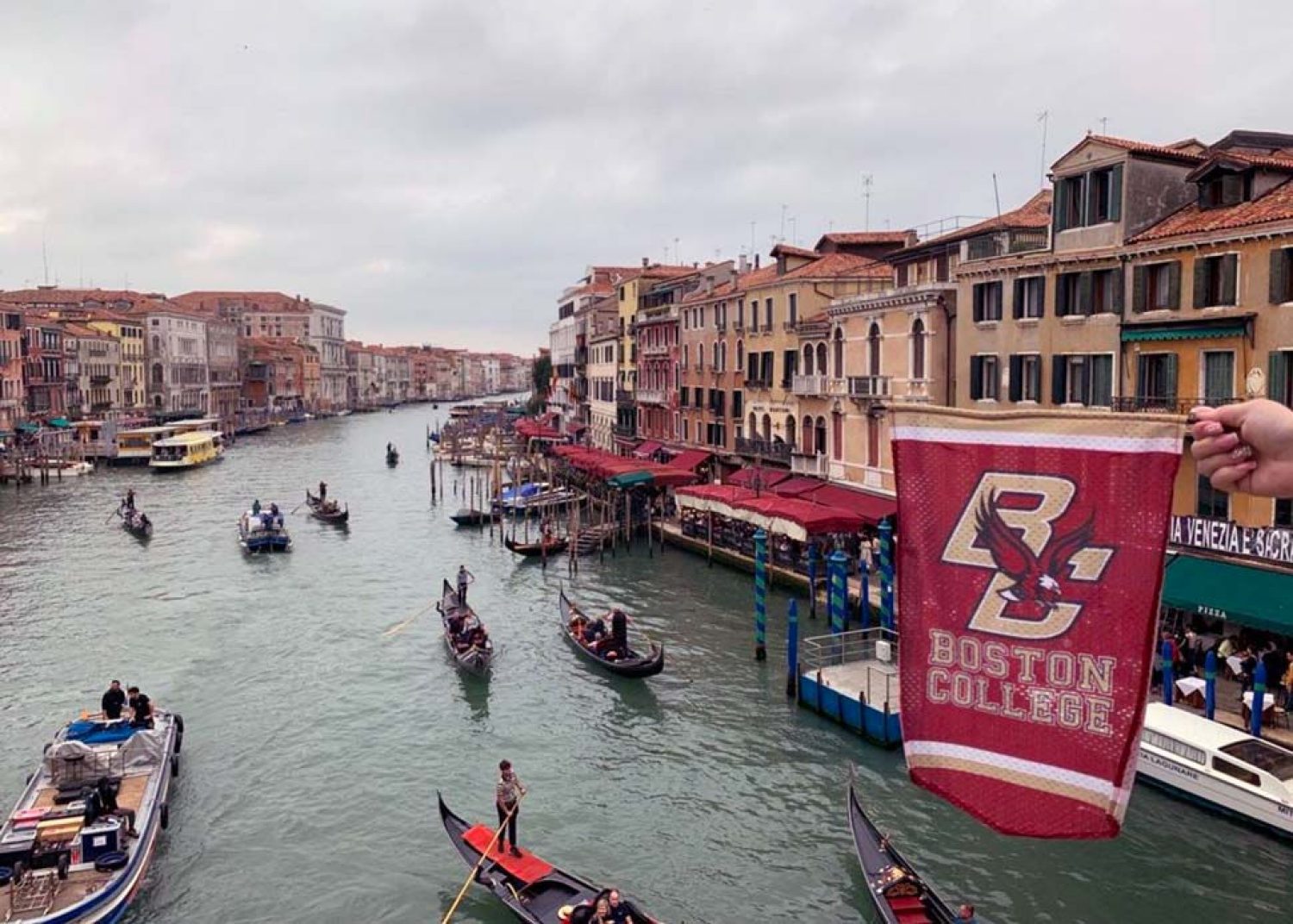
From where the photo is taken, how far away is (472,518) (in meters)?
43.8

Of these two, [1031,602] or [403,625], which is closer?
[1031,602]

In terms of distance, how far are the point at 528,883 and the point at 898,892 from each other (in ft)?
14.1

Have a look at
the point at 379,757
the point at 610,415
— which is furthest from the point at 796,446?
the point at 610,415

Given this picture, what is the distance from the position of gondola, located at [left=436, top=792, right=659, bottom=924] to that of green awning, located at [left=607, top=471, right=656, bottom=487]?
24074mm

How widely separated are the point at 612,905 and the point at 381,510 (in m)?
39.3

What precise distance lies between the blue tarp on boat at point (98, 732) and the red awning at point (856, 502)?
695 inches

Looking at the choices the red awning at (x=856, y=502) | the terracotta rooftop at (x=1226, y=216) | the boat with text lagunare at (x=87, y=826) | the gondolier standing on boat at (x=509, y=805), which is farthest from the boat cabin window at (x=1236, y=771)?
the boat with text lagunare at (x=87, y=826)

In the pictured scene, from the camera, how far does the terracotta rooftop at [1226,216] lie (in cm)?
1788

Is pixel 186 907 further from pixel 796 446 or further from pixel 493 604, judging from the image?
pixel 796 446

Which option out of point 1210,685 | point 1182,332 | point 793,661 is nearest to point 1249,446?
point 1210,685

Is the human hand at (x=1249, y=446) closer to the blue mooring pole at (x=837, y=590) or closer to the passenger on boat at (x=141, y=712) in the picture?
the passenger on boat at (x=141, y=712)

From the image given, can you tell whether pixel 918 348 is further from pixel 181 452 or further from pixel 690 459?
pixel 181 452

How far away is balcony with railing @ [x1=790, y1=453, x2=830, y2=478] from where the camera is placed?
33.1 metres

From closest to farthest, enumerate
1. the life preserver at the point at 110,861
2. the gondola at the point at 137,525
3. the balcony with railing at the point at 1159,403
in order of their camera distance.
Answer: the life preserver at the point at 110,861, the balcony with railing at the point at 1159,403, the gondola at the point at 137,525
